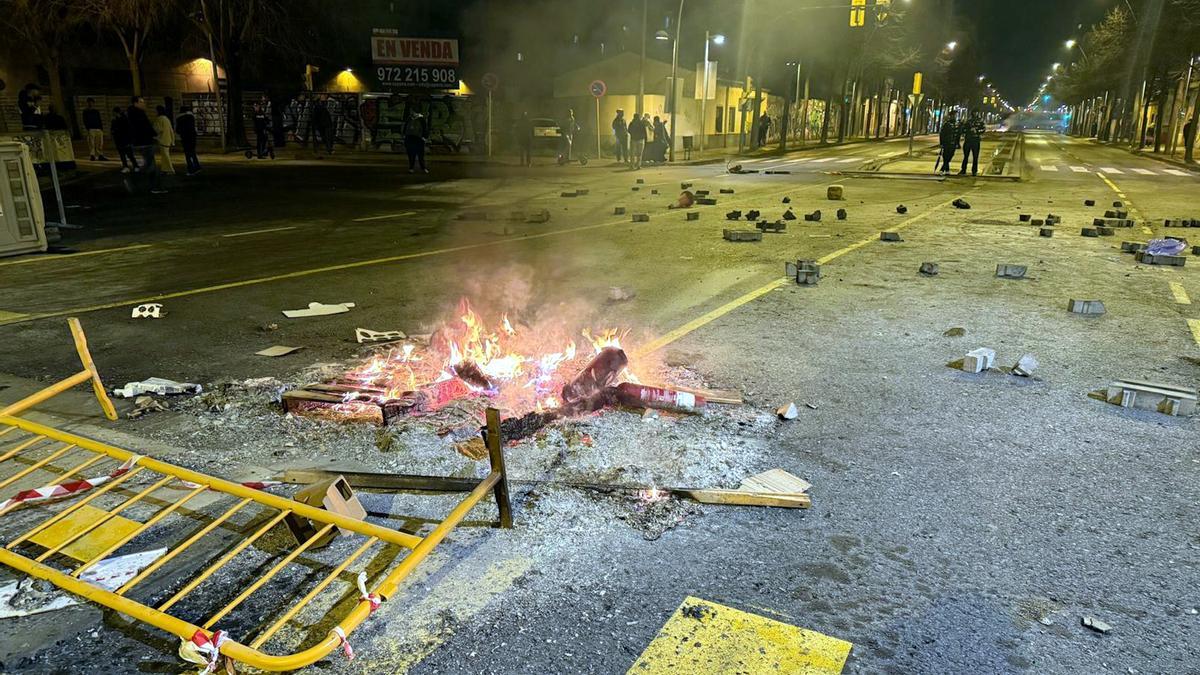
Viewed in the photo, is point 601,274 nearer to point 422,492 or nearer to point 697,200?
point 422,492

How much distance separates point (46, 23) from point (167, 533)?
27285mm

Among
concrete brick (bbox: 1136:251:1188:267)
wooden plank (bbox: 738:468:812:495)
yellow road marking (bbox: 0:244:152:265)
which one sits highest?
concrete brick (bbox: 1136:251:1188:267)

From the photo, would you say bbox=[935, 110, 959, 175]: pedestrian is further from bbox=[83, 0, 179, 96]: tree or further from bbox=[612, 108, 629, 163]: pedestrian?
bbox=[83, 0, 179, 96]: tree

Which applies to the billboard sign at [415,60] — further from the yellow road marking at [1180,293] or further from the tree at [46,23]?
the yellow road marking at [1180,293]

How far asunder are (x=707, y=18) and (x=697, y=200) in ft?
71.2

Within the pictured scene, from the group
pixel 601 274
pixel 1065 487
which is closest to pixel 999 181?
pixel 601 274

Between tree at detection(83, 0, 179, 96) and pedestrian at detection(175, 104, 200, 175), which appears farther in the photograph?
tree at detection(83, 0, 179, 96)

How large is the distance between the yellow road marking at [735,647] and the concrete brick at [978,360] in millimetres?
2735

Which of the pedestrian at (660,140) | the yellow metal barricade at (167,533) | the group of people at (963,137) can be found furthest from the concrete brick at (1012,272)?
the pedestrian at (660,140)

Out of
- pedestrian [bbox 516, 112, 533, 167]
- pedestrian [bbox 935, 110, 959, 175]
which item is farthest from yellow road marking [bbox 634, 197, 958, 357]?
pedestrian [bbox 516, 112, 533, 167]

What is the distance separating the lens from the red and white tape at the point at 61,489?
2645mm

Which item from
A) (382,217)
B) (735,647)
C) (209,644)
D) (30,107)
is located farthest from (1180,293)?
(30,107)

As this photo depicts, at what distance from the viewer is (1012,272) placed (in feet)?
22.5

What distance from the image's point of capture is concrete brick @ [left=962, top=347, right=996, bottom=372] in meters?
4.18
